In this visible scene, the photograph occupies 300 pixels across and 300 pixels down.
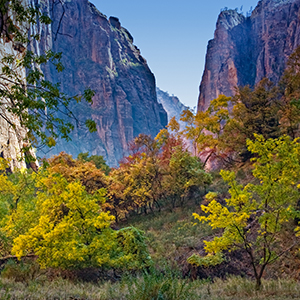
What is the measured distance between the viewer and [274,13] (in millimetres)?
70938

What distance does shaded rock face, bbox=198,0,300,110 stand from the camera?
65625 mm

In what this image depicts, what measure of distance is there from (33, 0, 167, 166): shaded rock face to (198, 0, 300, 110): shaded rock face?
92.3ft

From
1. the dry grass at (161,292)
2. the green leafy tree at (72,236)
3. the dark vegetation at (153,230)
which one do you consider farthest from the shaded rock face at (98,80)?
the dry grass at (161,292)

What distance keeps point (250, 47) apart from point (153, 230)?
3176 inches

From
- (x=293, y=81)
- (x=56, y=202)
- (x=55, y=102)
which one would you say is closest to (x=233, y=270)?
(x=56, y=202)

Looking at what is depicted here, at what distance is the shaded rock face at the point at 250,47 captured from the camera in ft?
215

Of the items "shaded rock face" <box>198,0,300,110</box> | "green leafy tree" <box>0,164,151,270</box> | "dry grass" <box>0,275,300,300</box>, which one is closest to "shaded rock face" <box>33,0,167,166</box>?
"shaded rock face" <box>198,0,300,110</box>

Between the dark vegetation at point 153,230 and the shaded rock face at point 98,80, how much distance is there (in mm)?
72648

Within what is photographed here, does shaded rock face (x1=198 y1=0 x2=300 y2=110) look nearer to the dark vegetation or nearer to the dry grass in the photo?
the dark vegetation

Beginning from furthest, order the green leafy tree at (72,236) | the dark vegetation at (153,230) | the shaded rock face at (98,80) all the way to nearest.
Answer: the shaded rock face at (98,80) < the green leafy tree at (72,236) < the dark vegetation at (153,230)

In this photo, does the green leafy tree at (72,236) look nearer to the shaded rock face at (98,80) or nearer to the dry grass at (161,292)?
the dry grass at (161,292)

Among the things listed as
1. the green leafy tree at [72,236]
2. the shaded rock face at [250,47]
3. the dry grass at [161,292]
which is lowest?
the dry grass at [161,292]

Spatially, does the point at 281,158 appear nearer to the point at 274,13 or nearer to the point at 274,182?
the point at 274,182

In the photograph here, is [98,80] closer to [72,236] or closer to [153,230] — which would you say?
[153,230]
